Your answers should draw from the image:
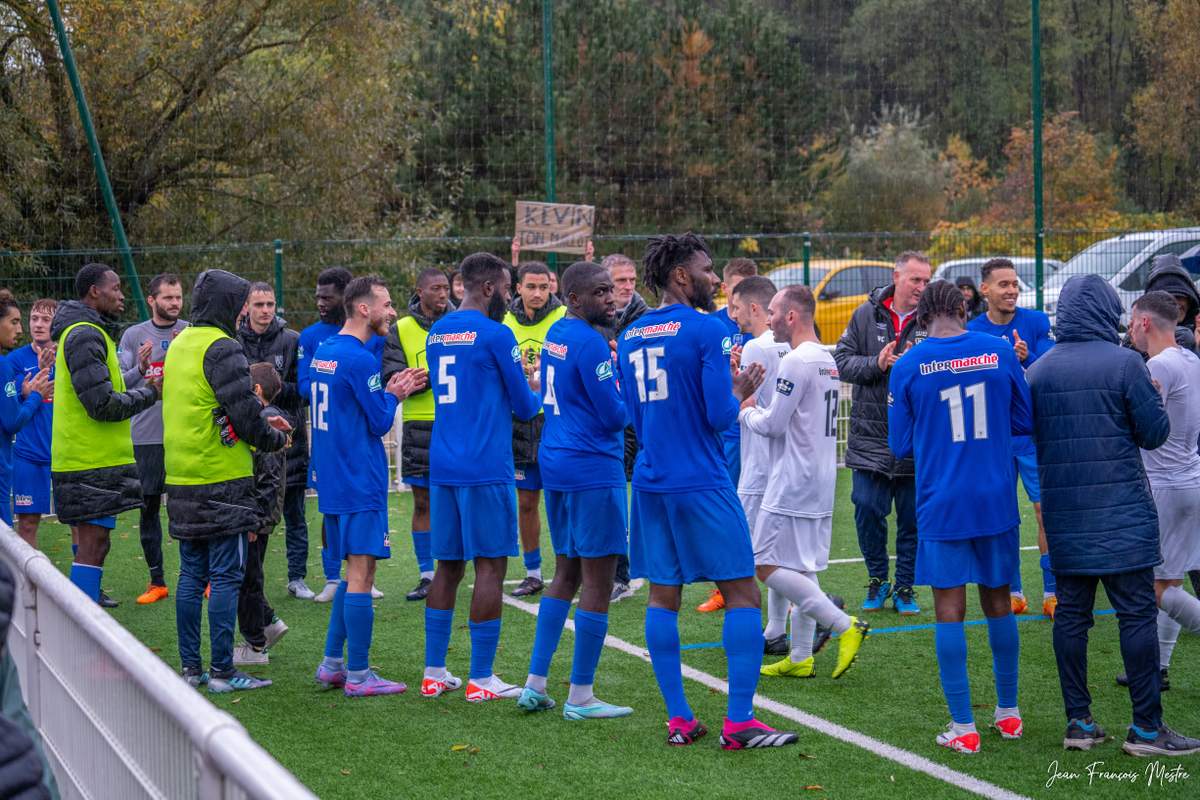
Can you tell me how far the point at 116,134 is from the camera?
657 inches

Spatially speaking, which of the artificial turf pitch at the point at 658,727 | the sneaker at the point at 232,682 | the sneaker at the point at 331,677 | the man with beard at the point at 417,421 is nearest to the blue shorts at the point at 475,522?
the artificial turf pitch at the point at 658,727

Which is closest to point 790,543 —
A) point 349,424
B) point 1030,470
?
point 349,424

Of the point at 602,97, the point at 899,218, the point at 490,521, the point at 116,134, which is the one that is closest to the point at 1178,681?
the point at 490,521

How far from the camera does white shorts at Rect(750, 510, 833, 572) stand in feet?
21.7

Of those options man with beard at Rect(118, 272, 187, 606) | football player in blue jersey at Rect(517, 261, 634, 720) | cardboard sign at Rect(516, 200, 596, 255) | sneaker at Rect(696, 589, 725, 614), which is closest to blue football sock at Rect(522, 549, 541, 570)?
sneaker at Rect(696, 589, 725, 614)

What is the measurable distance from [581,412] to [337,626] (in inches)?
67.3

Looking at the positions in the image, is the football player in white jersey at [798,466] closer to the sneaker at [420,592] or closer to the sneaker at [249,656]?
the sneaker at [249,656]

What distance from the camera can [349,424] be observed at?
645 cm

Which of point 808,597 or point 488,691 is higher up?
point 808,597

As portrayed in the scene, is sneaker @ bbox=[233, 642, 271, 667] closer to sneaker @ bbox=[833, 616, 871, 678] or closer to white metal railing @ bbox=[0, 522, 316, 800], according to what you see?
white metal railing @ bbox=[0, 522, 316, 800]

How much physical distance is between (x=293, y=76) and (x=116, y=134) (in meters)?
2.92

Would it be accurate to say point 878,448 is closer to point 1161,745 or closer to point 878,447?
point 878,447

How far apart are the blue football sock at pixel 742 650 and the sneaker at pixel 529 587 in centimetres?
363

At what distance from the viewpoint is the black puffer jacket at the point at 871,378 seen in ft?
26.5
